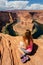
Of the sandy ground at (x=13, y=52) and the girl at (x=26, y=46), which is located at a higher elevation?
the girl at (x=26, y=46)

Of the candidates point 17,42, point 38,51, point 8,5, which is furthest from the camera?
point 8,5

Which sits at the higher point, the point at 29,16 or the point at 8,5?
the point at 8,5

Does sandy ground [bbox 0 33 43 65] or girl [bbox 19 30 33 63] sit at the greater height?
girl [bbox 19 30 33 63]

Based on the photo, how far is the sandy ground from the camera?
2173 millimetres

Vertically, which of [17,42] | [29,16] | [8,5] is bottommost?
[17,42]

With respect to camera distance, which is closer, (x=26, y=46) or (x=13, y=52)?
(x=26, y=46)

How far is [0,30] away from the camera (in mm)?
2916

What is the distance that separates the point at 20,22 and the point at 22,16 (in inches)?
5.1

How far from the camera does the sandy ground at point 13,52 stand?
2.17 m

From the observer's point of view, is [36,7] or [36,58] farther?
[36,7]

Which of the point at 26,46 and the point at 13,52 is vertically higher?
the point at 26,46

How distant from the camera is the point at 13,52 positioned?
2.38 metres

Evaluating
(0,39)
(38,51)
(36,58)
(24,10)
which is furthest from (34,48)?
(24,10)

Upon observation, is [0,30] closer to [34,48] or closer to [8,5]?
[8,5]
